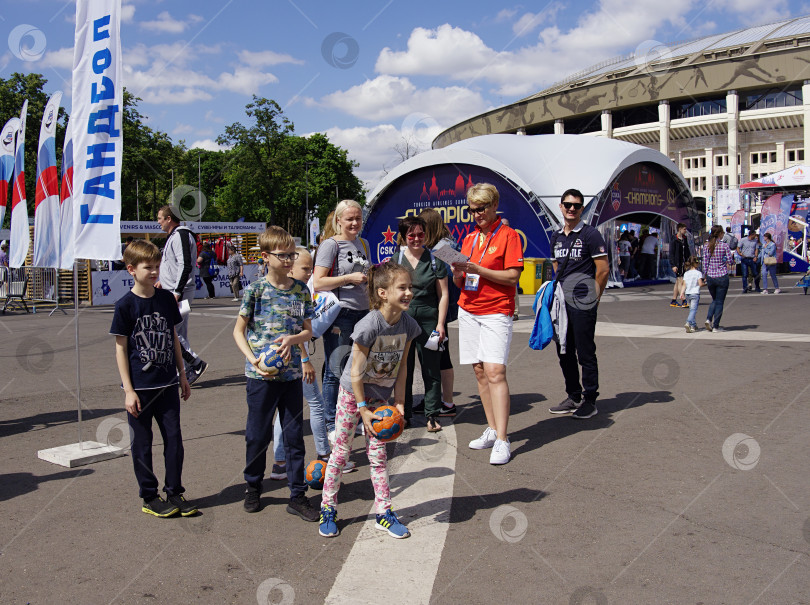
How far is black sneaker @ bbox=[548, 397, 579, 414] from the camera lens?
20.7 ft

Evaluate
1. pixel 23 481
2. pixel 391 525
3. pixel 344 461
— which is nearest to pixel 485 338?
pixel 344 461

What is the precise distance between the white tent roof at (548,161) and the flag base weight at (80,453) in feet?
60.3

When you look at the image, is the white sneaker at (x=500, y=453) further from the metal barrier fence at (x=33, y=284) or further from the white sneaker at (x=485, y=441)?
the metal barrier fence at (x=33, y=284)

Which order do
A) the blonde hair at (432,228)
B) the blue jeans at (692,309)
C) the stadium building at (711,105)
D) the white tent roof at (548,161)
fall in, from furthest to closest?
1. the stadium building at (711,105)
2. the white tent roof at (548,161)
3. the blue jeans at (692,309)
4. the blonde hair at (432,228)

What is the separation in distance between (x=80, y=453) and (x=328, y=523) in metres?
2.36

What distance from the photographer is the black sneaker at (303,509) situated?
12.7 ft

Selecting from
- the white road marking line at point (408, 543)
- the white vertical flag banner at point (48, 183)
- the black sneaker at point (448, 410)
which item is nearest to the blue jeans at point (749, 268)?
the black sneaker at point (448, 410)

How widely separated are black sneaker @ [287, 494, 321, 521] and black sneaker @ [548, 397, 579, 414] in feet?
9.79

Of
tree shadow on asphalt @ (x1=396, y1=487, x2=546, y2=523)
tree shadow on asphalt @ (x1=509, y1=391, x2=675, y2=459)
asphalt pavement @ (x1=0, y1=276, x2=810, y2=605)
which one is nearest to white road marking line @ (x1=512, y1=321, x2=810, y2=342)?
asphalt pavement @ (x1=0, y1=276, x2=810, y2=605)

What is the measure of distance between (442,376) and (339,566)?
10.6 ft

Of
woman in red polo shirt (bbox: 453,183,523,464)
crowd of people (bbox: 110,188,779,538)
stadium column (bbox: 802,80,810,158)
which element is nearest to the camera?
crowd of people (bbox: 110,188,779,538)

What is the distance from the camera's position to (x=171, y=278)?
725 cm

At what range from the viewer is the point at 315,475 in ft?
14.1

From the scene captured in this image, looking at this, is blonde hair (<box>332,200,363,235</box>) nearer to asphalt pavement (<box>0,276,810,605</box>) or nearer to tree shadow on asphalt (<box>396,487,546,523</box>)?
asphalt pavement (<box>0,276,810,605</box>)
